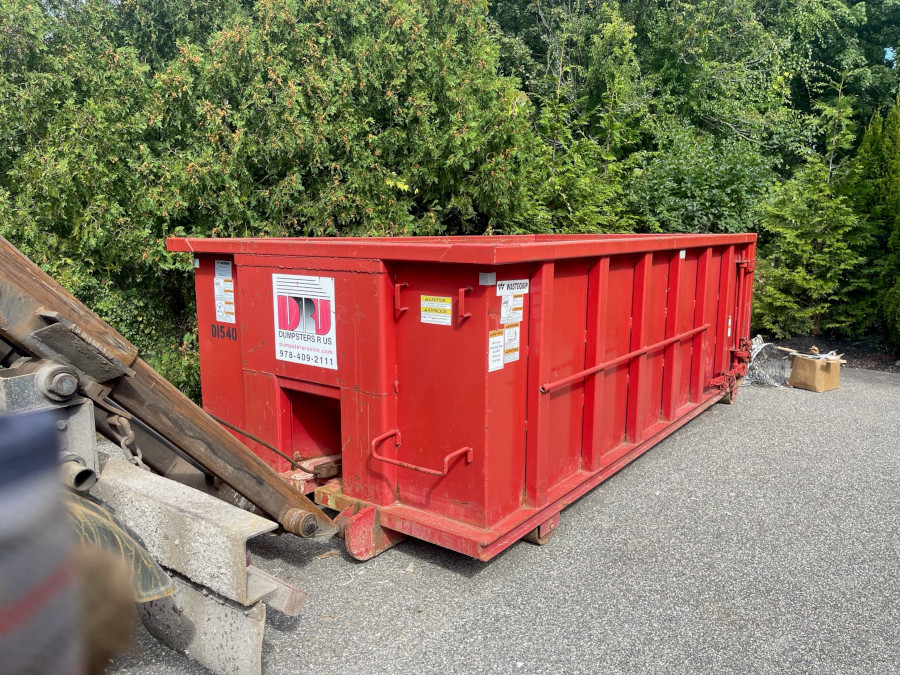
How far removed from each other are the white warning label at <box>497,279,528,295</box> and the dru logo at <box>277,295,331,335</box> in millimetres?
1105

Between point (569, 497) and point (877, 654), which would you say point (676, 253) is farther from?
point (877, 654)

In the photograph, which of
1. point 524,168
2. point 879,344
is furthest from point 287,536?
point 879,344

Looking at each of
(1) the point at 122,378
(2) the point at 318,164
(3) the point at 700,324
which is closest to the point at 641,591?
(1) the point at 122,378

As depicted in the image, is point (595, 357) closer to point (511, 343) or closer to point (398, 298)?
point (511, 343)

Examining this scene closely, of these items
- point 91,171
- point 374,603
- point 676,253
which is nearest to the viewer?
point 374,603

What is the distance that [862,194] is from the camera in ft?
39.9

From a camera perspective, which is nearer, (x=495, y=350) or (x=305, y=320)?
(x=495, y=350)

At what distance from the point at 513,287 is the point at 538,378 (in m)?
0.59

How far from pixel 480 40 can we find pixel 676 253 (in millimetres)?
4731

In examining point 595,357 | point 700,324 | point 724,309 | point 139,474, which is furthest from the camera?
point 724,309

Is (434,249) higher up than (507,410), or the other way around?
(434,249)

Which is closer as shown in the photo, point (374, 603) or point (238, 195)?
point (374, 603)

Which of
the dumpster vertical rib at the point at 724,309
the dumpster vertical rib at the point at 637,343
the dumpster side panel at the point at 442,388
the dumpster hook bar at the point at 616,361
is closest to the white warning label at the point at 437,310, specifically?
the dumpster side panel at the point at 442,388

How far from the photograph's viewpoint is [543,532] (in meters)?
4.55
